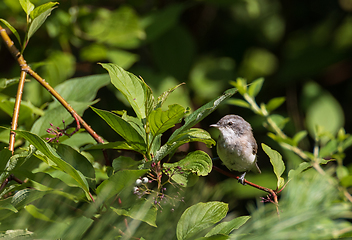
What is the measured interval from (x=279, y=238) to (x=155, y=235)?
0.38 metres

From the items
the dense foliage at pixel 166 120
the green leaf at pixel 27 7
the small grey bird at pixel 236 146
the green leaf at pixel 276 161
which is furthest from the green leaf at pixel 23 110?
the small grey bird at pixel 236 146

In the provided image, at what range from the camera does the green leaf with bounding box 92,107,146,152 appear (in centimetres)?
91

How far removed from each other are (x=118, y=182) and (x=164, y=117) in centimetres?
21

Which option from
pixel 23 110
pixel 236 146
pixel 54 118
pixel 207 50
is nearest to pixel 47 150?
pixel 54 118

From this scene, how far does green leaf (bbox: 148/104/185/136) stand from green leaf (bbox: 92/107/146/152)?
0.17ft

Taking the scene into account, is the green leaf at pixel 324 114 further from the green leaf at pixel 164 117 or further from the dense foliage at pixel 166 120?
the green leaf at pixel 164 117

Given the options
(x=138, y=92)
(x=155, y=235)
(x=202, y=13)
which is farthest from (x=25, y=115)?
(x=202, y=13)

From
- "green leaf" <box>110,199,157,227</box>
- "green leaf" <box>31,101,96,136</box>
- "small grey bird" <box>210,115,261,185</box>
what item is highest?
"green leaf" <box>31,101,96,136</box>

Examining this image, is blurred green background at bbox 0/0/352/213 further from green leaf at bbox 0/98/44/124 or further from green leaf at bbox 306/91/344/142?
green leaf at bbox 0/98/44/124

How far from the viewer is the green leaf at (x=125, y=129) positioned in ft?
2.98

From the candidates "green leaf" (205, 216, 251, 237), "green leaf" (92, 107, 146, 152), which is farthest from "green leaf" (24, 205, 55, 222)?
"green leaf" (205, 216, 251, 237)

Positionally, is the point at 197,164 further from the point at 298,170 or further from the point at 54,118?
the point at 54,118

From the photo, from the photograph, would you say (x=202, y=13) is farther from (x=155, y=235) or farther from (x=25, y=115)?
(x=155, y=235)

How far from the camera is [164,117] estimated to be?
0.89 meters
